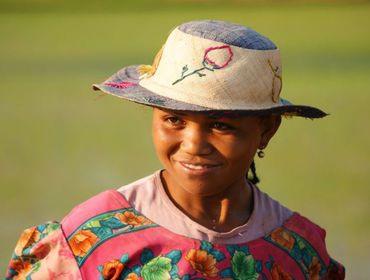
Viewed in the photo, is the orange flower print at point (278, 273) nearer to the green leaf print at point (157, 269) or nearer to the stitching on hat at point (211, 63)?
the green leaf print at point (157, 269)

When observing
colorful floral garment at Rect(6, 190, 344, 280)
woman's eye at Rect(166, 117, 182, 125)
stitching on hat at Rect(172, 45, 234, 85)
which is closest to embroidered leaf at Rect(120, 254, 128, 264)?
colorful floral garment at Rect(6, 190, 344, 280)

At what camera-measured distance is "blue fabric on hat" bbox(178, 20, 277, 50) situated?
315cm

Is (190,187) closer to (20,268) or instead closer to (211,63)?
(211,63)

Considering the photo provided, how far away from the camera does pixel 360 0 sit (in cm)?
1098

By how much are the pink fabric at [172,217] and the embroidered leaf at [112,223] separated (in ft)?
0.23

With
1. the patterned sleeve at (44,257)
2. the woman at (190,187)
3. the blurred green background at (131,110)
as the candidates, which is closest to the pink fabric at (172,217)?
the woman at (190,187)

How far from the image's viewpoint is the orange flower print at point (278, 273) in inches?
130

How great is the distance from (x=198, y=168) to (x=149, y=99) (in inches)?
8.5

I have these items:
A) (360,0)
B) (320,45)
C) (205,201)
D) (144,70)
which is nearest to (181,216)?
(205,201)

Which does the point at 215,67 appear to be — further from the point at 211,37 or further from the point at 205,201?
Answer: the point at 205,201

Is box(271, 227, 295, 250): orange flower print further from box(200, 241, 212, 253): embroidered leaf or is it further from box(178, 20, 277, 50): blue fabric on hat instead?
box(178, 20, 277, 50): blue fabric on hat

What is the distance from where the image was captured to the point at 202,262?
319cm

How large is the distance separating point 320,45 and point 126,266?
6.50 metres

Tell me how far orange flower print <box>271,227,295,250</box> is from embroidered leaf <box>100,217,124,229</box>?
444mm
